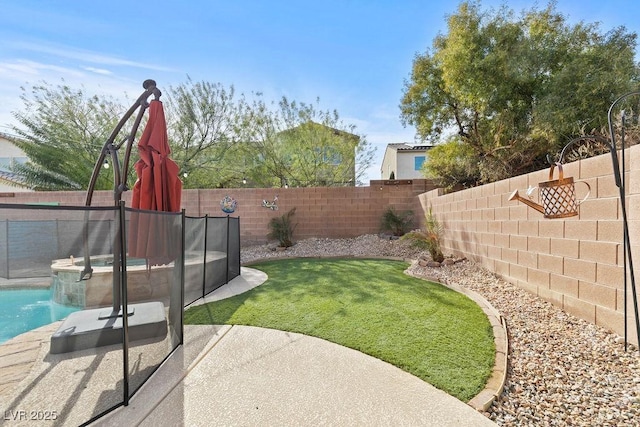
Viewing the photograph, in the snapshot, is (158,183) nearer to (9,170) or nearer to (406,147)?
(9,170)

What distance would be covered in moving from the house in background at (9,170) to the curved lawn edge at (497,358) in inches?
805

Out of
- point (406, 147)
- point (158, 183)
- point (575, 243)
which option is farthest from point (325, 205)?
point (406, 147)

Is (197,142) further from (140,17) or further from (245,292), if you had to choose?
(245,292)

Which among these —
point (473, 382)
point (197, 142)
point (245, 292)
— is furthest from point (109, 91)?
point (473, 382)

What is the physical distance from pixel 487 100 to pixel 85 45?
10804 millimetres

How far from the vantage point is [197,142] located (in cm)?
1446

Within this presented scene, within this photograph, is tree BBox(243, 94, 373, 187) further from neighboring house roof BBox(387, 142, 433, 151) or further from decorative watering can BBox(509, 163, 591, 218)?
decorative watering can BBox(509, 163, 591, 218)

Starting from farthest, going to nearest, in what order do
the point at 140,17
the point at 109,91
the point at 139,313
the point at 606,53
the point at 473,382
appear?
the point at 109,91, the point at 606,53, the point at 140,17, the point at 139,313, the point at 473,382

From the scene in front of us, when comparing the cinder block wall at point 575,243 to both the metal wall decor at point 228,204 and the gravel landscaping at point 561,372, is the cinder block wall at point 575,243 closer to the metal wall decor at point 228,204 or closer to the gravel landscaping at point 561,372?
the gravel landscaping at point 561,372

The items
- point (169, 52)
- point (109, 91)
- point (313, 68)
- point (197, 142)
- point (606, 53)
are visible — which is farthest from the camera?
point (197, 142)

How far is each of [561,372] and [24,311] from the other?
147 inches

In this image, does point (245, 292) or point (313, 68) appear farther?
point (313, 68)

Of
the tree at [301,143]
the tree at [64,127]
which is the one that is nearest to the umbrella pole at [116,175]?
the tree at [301,143]

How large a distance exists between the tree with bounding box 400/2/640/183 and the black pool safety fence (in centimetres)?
822
